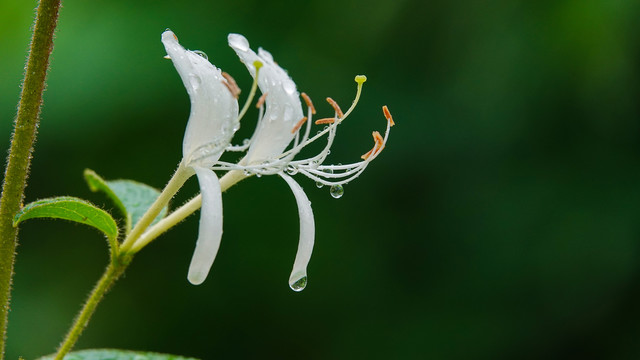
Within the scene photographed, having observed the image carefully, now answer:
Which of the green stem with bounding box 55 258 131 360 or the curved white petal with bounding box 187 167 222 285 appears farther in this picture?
the green stem with bounding box 55 258 131 360

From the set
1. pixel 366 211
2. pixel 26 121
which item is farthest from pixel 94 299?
pixel 366 211

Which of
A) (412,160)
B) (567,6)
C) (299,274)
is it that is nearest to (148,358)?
(299,274)

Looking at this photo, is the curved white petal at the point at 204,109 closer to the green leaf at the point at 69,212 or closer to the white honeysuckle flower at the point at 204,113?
the white honeysuckle flower at the point at 204,113

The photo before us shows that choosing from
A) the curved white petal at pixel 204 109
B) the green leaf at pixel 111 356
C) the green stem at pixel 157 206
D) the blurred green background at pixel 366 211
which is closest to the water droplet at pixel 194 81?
the curved white petal at pixel 204 109

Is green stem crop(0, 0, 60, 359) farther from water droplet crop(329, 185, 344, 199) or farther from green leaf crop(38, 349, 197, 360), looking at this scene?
water droplet crop(329, 185, 344, 199)

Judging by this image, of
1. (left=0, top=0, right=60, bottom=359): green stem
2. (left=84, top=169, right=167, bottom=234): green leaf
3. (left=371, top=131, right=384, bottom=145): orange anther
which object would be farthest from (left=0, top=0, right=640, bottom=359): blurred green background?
(left=0, top=0, right=60, bottom=359): green stem

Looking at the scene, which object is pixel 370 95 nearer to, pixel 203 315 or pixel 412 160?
pixel 412 160

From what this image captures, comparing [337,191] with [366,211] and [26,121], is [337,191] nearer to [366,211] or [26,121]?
[26,121]
